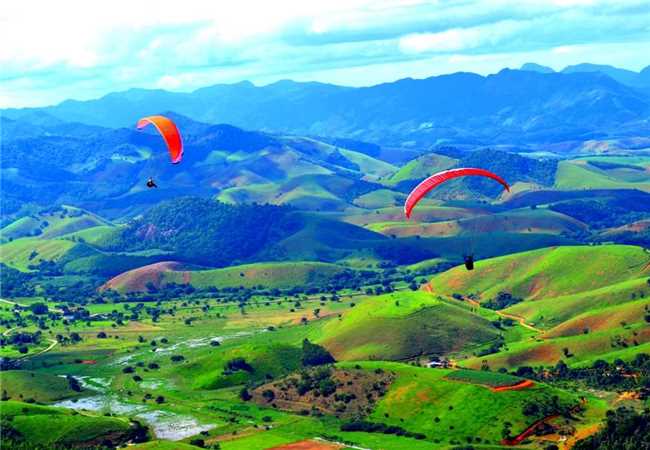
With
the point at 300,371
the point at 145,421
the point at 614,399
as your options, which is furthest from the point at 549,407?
the point at 145,421

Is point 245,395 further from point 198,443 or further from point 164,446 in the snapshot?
point 164,446

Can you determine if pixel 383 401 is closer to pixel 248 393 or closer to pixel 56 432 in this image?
pixel 248 393

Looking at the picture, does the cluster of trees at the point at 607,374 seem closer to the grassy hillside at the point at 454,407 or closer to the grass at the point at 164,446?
the grassy hillside at the point at 454,407

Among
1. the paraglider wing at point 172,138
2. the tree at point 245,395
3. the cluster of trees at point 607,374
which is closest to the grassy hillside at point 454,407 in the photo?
the cluster of trees at point 607,374

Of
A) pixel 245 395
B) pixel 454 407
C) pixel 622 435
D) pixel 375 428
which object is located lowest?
pixel 245 395

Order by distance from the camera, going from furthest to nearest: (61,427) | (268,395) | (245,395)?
(245,395), (268,395), (61,427)

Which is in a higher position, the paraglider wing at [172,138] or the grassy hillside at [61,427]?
the paraglider wing at [172,138]

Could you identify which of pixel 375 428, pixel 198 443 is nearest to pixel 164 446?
pixel 198 443

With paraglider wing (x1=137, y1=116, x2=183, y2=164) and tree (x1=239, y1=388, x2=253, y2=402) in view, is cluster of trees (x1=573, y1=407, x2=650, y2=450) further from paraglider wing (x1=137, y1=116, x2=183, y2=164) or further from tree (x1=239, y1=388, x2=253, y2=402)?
tree (x1=239, y1=388, x2=253, y2=402)

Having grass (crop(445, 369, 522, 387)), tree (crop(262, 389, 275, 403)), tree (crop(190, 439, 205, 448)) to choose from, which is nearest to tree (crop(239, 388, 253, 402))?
tree (crop(262, 389, 275, 403))

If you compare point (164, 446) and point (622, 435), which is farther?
point (164, 446)

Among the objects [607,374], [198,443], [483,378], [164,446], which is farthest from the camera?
[607,374]
